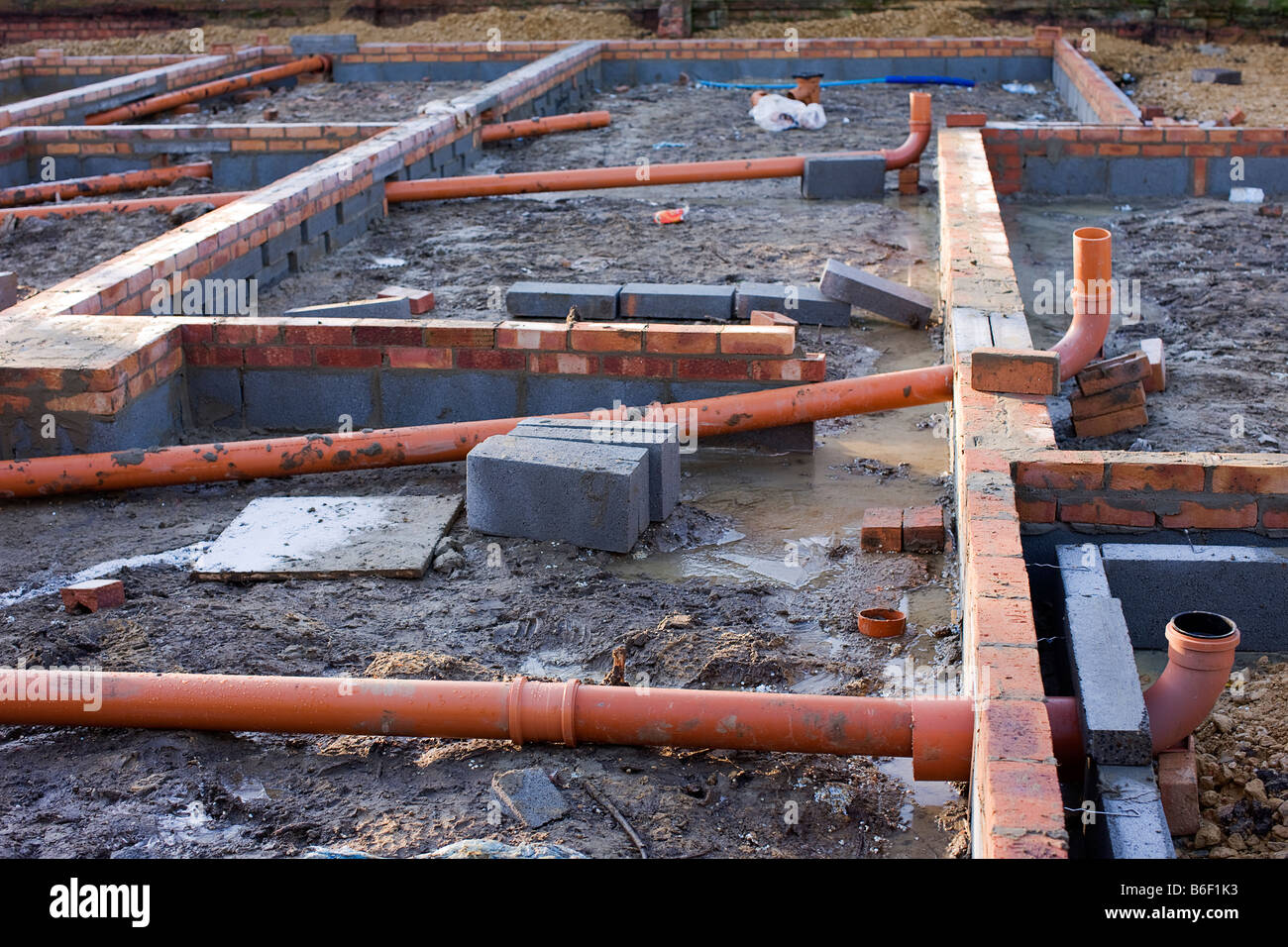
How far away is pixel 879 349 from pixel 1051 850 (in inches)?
193

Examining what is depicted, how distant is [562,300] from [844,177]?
4.12 m

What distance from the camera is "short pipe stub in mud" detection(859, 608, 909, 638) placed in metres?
4.16

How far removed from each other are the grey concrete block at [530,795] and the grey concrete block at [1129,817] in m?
1.25

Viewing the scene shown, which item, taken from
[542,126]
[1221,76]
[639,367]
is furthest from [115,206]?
[1221,76]

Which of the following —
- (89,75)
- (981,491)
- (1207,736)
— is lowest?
(1207,736)

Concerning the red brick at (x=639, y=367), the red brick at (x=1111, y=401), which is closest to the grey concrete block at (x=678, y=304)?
the red brick at (x=639, y=367)

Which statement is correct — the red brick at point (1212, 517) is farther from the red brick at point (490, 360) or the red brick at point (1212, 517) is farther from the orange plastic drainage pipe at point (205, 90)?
the orange plastic drainage pipe at point (205, 90)

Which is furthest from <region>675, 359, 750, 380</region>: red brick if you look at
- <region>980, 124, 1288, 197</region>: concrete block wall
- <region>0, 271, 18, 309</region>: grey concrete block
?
<region>980, 124, 1288, 197</region>: concrete block wall

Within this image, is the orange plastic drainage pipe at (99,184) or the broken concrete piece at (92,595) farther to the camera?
the orange plastic drainage pipe at (99,184)

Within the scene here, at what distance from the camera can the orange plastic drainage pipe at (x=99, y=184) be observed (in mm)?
10258

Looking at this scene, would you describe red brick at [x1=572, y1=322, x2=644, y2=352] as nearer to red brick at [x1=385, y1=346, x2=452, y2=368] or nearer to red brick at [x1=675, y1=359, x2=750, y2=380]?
red brick at [x1=675, y1=359, x2=750, y2=380]
